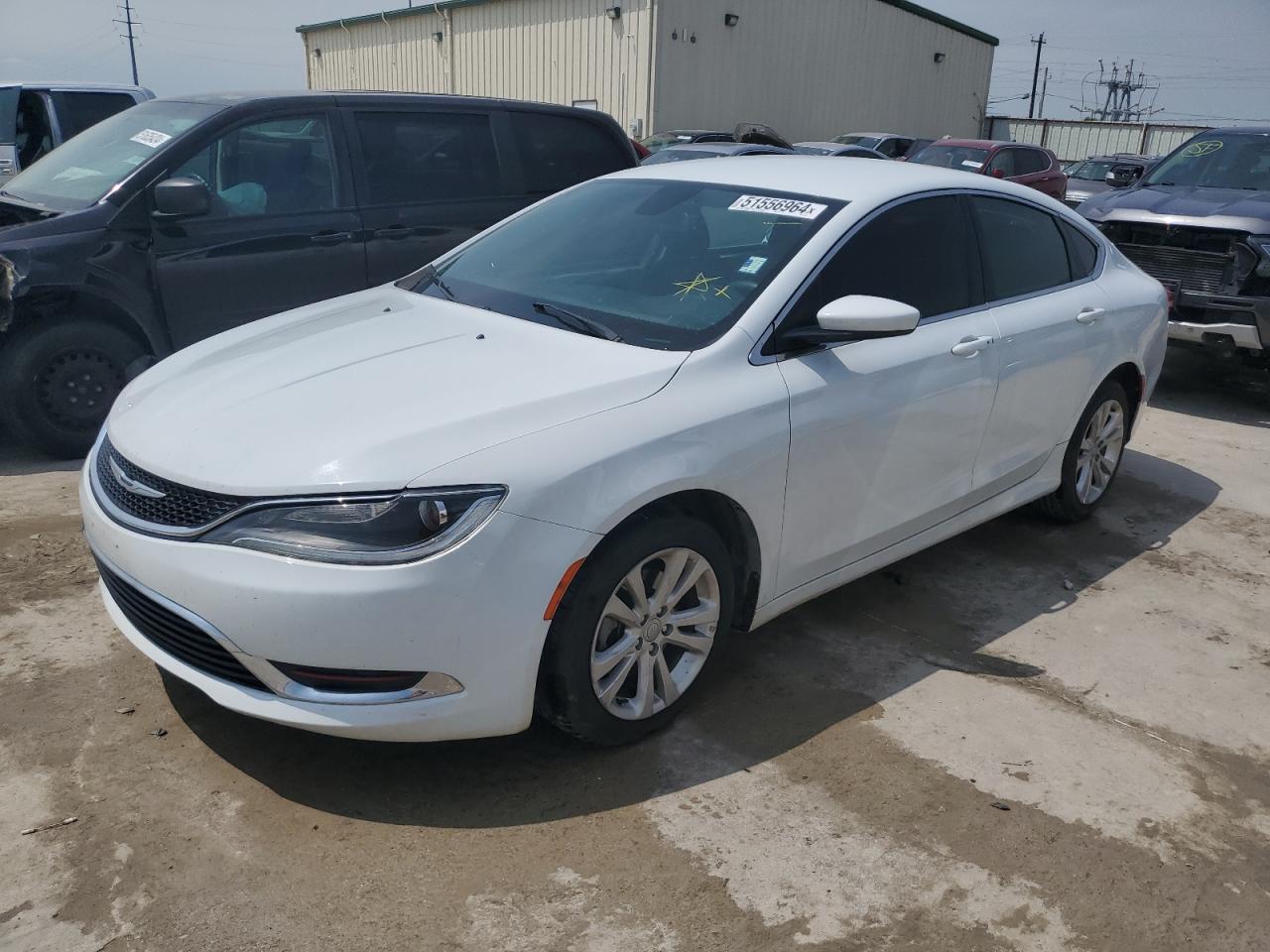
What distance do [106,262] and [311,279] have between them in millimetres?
1017

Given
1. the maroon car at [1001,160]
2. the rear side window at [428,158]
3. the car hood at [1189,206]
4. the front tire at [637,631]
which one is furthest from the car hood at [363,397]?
the maroon car at [1001,160]

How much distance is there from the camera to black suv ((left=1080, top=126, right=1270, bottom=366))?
23.8 feet

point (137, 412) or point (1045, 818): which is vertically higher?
point (137, 412)

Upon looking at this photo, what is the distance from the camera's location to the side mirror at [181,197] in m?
5.25

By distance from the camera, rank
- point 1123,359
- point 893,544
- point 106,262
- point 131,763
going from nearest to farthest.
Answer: point 131,763 → point 893,544 → point 1123,359 → point 106,262

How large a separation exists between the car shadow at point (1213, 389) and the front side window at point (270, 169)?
6.01 metres

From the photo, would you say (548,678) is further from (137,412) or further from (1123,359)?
(1123,359)

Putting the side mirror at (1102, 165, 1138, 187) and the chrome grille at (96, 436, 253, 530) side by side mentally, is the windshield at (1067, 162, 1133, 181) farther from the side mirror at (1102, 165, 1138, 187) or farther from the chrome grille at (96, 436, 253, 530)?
the chrome grille at (96, 436, 253, 530)

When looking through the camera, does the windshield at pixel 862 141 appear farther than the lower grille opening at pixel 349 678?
Yes

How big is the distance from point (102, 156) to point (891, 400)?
14.9ft

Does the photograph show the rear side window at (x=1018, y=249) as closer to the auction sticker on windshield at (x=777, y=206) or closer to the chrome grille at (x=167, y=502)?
the auction sticker on windshield at (x=777, y=206)

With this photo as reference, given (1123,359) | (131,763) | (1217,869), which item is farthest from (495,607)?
(1123,359)

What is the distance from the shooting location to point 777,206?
3738 mm

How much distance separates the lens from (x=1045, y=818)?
2971 millimetres
